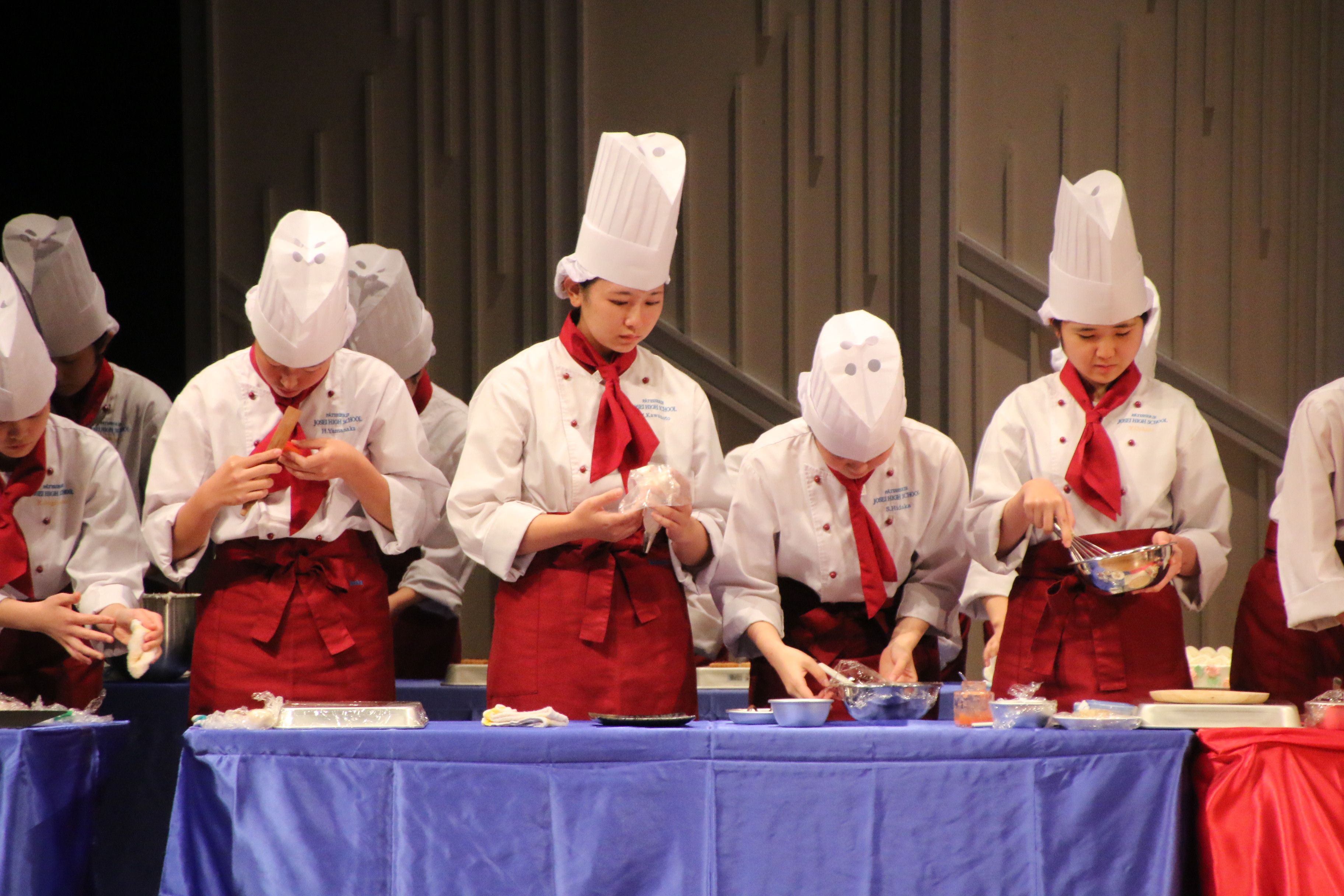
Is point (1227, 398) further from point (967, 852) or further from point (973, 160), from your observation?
point (967, 852)

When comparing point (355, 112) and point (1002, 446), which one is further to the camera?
point (355, 112)

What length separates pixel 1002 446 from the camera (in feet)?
9.25

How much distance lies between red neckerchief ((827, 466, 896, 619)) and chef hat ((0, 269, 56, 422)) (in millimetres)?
1650

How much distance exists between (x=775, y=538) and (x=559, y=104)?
10.2 feet

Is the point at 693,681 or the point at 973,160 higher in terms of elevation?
the point at 973,160

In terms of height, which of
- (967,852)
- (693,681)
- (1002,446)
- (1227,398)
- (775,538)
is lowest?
(967,852)

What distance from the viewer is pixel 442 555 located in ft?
12.3

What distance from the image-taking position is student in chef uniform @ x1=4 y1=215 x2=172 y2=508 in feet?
12.2

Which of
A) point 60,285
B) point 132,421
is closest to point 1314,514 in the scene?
point 132,421

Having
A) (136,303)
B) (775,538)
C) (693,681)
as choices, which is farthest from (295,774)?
(136,303)

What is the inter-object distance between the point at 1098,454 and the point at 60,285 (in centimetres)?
277

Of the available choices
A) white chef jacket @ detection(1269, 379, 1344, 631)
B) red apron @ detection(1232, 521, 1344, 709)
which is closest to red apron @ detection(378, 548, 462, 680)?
red apron @ detection(1232, 521, 1344, 709)

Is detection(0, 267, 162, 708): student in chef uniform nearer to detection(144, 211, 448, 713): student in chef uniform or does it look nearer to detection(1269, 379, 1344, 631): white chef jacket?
detection(144, 211, 448, 713): student in chef uniform

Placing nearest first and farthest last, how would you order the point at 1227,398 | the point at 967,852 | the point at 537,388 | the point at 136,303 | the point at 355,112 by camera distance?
the point at 967,852 < the point at 537,388 < the point at 136,303 < the point at 1227,398 < the point at 355,112
